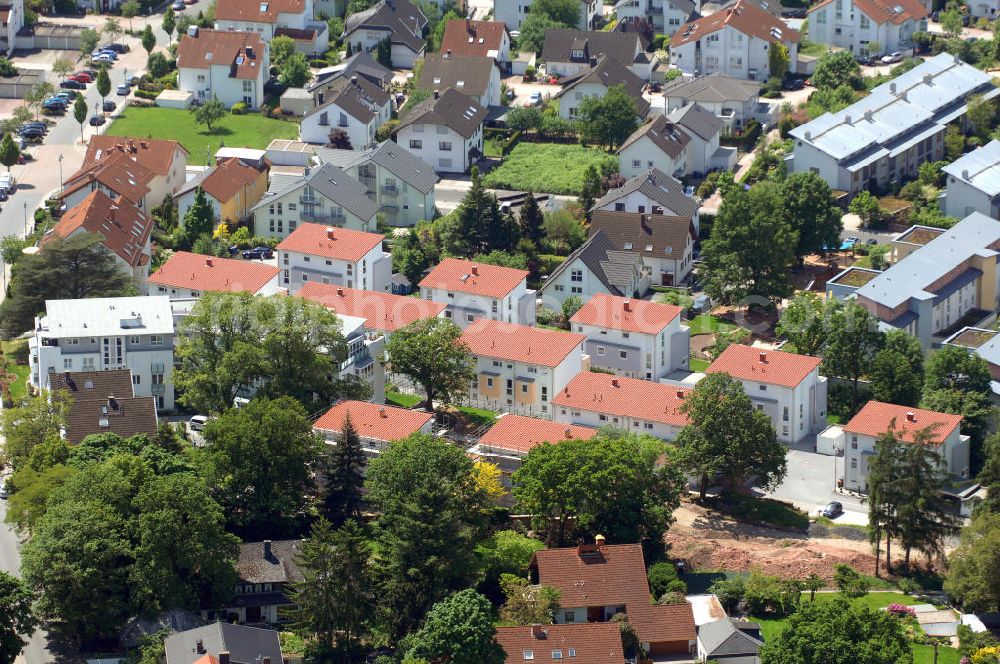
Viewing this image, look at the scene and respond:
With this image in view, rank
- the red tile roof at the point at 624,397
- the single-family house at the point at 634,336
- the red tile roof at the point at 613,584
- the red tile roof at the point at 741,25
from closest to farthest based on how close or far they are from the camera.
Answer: the red tile roof at the point at 613,584 → the red tile roof at the point at 624,397 → the single-family house at the point at 634,336 → the red tile roof at the point at 741,25

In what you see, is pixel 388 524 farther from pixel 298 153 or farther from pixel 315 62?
pixel 315 62

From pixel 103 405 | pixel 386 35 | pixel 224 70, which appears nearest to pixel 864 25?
pixel 386 35

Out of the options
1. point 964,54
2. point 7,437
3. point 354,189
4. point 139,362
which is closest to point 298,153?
point 354,189

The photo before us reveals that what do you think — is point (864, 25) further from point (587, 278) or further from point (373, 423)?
point (373, 423)

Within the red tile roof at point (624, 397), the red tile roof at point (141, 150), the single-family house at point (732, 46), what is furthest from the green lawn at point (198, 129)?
the red tile roof at point (624, 397)

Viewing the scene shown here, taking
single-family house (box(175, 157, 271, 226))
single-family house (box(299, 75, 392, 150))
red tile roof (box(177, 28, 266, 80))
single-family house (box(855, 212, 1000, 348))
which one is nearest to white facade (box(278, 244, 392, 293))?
single-family house (box(175, 157, 271, 226))

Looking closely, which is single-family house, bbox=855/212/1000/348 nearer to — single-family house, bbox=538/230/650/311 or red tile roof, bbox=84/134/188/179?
single-family house, bbox=538/230/650/311

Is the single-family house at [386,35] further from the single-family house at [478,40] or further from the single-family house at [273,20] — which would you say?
the single-family house at [273,20]
